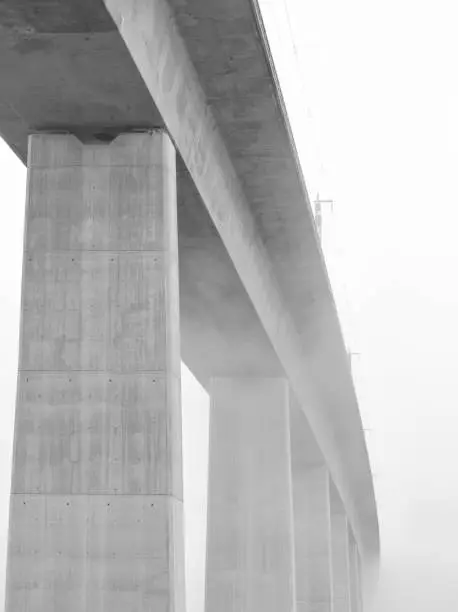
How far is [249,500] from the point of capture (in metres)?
20.8

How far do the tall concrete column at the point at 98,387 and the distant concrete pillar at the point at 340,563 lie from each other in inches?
1244

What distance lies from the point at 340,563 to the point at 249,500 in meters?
21.7

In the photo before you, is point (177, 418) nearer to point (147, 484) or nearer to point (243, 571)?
point (147, 484)

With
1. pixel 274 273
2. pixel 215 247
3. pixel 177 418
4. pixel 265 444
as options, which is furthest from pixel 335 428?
pixel 177 418

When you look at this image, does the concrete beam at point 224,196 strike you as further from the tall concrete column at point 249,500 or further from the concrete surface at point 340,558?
the concrete surface at point 340,558

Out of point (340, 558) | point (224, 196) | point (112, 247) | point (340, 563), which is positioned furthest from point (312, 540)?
point (112, 247)

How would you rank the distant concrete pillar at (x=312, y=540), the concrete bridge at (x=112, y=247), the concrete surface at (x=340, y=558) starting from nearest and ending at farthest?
the concrete bridge at (x=112, y=247) < the distant concrete pillar at (x=312, y=540) < the concrete surface at (x=340, y=558)

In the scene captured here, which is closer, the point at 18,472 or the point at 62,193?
the point at 18,472

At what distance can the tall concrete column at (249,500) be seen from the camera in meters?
20.2

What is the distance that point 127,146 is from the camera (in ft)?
36.9

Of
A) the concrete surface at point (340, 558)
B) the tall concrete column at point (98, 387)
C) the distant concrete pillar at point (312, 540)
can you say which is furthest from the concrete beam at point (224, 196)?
the concrete surface at point (340, 558)

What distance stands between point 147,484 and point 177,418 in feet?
2.49

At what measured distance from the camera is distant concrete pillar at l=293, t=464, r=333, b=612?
31844mm

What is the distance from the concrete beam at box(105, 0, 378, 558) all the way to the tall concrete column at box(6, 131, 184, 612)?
79 cm
